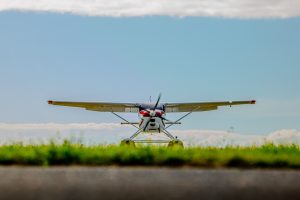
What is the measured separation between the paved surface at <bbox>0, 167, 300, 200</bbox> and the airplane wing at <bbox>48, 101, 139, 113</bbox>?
3725cm

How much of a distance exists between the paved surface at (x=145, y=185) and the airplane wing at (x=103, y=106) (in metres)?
37.3

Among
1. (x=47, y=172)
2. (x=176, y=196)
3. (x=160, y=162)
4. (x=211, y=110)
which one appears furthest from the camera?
(x=211, y=110)

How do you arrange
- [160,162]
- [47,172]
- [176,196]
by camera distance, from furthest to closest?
[160,162]
[47,172]
[176,196]

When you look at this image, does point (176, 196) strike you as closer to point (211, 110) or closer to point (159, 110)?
point (159, 110)

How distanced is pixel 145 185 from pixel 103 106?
40123 millimetres

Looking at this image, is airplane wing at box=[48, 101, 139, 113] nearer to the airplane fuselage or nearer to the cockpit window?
the cockpit window

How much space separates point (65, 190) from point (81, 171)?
1.55 m

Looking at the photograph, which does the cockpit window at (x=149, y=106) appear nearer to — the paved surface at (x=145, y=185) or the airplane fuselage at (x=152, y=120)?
the airplane fuselage at (x=152, y=120)

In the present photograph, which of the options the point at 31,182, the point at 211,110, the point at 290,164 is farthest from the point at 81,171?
the point at 211,110

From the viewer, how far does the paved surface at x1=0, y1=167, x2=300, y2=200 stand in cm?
639

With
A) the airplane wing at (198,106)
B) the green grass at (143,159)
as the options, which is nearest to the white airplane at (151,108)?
the airplane wing at (198,106)

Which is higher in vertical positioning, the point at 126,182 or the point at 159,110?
the point at 159,110

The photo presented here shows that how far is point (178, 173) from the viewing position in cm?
806

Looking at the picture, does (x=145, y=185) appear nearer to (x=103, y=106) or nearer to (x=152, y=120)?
(x=152, y=120)
